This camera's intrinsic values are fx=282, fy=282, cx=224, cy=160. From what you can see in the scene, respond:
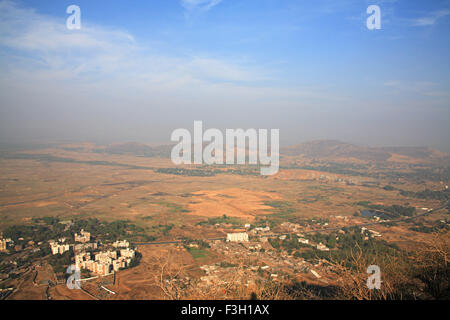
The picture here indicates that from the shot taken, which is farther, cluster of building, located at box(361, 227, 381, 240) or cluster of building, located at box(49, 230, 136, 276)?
cluster of building, located at box(361, 227, 381, 240)

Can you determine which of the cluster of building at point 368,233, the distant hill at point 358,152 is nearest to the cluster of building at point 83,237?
the cluster of building at point 368,233

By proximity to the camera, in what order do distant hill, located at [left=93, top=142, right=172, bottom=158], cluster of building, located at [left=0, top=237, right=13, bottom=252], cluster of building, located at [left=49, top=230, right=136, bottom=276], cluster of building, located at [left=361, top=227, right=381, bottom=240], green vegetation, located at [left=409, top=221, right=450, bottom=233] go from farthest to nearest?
distant hill, located at [left=93, top=142, right=172, bottom=158]
green vegetation, located at [left=409, top=221, right=450, bottom=233]
cluster of building, located at [left=361, top=227, right=381, bottom=240]
cluster of building, located at [left=0, top=237, right=13, bottom=252]
cluster of building, located at [left=49, top=230, right=136, bottom=276]

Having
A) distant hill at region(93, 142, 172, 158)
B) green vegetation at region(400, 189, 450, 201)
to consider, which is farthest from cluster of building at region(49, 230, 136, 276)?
distant hill at region(93, 142, 172, 158)

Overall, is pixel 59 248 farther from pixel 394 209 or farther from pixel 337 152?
pixel 337 152

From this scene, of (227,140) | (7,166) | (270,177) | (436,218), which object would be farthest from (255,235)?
(227,140)

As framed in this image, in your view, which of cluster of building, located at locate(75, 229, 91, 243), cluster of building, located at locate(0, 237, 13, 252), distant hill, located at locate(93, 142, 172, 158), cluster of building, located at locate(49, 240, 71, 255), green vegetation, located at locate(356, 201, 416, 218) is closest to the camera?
cluster of building, located at locate(49, 240, 71, 255)

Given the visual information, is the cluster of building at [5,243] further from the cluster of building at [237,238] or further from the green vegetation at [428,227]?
the green vegetation at [428,227]

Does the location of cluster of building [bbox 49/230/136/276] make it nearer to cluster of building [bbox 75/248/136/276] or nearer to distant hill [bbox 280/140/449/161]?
cluster of building [bbox 75/248/136/276]

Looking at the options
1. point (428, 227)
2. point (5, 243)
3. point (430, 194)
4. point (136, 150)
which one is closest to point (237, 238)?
point (5, 243)
